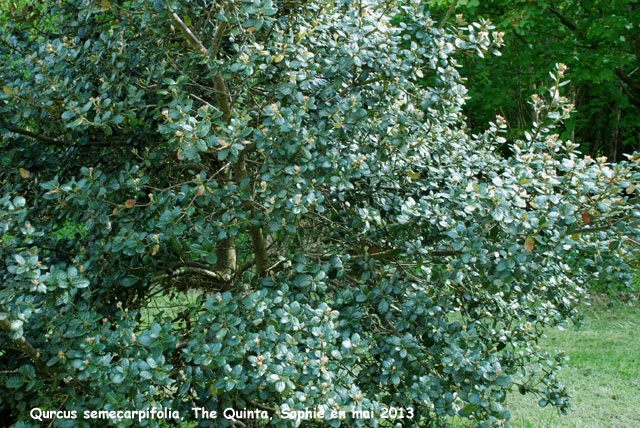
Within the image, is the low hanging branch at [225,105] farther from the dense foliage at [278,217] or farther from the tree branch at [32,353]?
the tree branch at [32,353]

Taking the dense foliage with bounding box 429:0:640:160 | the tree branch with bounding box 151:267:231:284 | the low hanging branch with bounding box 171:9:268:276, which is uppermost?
the dense foliage with bounding box 429:0:640:160

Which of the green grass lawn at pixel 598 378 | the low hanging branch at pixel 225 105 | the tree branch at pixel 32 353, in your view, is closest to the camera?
the tree branch at pixel 32 353

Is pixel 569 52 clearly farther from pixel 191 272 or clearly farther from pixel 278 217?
pixel 278 217

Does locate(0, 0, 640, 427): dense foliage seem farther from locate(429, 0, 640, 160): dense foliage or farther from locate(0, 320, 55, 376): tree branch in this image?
locate(429, 0, 640, 160): dense foliage

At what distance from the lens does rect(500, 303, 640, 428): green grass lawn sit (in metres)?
4.61

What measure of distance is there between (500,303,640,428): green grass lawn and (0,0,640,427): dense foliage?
1602mm

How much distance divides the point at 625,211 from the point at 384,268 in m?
1.13

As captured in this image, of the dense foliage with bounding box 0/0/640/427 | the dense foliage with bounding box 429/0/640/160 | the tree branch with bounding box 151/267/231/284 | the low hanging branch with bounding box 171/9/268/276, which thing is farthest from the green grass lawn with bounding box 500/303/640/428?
the dense foliage with bounding box 429/0/640/160

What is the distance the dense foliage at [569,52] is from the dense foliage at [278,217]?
566 centimetres

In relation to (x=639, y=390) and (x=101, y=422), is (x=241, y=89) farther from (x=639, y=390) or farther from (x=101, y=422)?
(x=639, y=390)

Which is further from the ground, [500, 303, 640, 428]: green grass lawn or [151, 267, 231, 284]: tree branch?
[151, 267, 231, 284]: tree branch

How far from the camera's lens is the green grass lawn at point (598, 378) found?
15.1 feet

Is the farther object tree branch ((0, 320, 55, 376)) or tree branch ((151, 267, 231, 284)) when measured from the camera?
tree branch ((151, 267, 231, 284))

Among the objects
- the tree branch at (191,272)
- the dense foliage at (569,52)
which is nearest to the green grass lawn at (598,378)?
the tree branch at (191,272)
